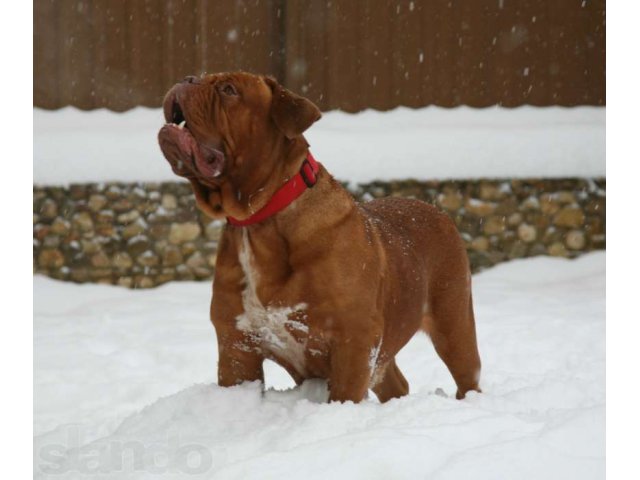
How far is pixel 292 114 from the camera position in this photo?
3.12 m

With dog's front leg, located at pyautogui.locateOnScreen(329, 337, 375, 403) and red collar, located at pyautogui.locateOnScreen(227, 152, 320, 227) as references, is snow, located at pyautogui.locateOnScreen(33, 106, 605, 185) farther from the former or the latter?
dog's front leg, located at pyautogui.locateOnScreen(329, 337, 375, 403)

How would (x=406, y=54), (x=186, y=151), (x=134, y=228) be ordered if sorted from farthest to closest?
(x=406, y=54)
(x=134, y=228)
(x=186, y=151)

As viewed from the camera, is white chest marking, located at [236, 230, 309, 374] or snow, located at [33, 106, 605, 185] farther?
snow, located at [33, 106, 605, 185]

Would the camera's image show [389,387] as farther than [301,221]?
Yes

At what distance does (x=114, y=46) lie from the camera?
862cm

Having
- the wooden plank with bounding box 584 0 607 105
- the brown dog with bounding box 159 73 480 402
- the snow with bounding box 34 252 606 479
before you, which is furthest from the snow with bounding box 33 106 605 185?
the brown dog with bounding box 159 73 480 402

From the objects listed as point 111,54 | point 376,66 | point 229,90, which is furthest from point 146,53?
point 229,90

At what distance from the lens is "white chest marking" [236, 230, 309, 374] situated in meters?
3.14

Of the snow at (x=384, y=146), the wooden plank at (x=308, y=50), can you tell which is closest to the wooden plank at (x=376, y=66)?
the snow at (x=384, y=146)

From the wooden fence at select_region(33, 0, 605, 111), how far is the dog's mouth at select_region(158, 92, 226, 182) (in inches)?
223

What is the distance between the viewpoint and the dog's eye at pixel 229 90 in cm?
309

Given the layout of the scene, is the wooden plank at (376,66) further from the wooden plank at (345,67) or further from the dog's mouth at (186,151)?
the dog's mouth at (186,151)

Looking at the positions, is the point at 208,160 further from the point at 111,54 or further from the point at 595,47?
the point at 595,47

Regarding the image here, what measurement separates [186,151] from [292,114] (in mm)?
386
